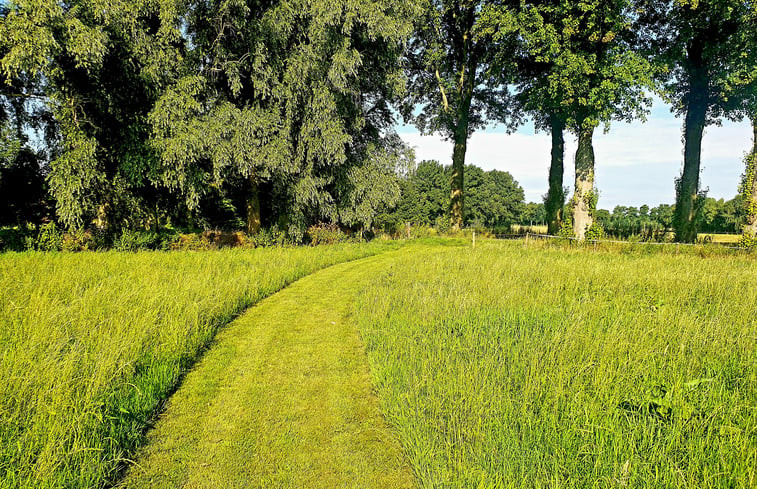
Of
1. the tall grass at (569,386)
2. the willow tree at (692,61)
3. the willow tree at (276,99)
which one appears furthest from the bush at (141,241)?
the willow tree at (692,61)

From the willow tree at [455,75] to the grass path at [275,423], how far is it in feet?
62.9

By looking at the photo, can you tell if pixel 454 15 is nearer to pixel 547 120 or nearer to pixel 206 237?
pixel 547 120

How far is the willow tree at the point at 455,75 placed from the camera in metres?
20.4

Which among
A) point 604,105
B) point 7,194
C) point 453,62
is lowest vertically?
point 7,194

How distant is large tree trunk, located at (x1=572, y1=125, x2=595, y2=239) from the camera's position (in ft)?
52.7

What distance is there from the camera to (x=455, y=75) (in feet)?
73.3

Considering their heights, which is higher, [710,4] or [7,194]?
[710,4]

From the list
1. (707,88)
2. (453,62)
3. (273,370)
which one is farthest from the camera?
(453,62)

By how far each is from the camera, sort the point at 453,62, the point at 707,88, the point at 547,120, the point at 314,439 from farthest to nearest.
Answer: the point at 547,120 < the point at 453,62 < the point at 707,88 < the point at 314,439

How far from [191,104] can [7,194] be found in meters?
10.7

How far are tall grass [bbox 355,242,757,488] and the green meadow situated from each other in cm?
2

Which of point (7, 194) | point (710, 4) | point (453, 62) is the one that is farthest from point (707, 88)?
point (7, 194)

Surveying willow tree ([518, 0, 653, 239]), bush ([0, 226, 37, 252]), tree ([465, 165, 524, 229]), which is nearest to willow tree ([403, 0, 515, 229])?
willow tree ([518, 0, 653, 239])

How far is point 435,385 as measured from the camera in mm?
3293
